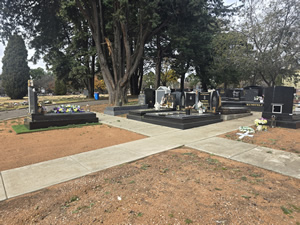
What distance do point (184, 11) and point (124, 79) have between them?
8527 mm

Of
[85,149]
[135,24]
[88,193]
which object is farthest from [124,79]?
[88,193]

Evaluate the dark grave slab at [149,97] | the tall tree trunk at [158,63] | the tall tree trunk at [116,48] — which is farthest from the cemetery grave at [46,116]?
the tall tree trunk at [158,63]

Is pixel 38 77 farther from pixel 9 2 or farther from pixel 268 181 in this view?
pixel 268 181

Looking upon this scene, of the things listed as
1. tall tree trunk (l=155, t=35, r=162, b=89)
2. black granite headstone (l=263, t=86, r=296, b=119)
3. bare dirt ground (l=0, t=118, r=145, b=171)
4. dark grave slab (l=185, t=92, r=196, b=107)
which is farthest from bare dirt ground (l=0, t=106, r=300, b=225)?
tall tree trunk (l=155, t=35, r=162, b=89)

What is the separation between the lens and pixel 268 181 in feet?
12.6

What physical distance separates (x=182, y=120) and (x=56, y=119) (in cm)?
672

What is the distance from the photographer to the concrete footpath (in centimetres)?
378

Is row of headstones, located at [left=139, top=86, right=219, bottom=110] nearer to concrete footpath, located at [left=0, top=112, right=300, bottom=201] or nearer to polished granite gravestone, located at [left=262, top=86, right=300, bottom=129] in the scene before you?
polished granite gravestone, located at [left=262, top=86, right=300, bottom=129]

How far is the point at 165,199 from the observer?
3100 mm

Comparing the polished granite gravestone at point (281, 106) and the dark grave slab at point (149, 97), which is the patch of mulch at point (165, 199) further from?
the dark grave slab at point (149, 97)

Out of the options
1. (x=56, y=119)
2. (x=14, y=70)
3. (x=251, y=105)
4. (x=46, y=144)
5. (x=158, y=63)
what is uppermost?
(x=158, y=63)

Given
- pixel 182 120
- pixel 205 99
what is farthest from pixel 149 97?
pixel 182 120

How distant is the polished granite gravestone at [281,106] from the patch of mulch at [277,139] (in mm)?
935

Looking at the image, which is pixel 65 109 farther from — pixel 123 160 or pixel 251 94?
pixel 251 94
